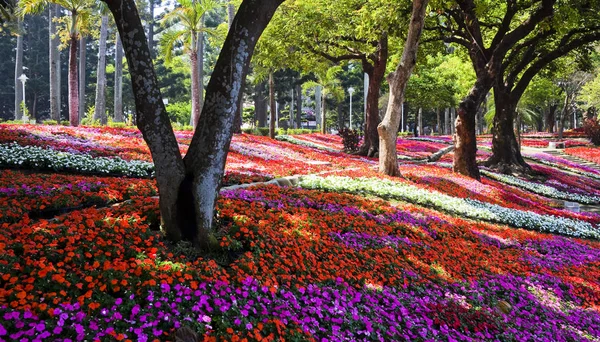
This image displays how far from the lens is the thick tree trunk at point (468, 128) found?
17.5 m

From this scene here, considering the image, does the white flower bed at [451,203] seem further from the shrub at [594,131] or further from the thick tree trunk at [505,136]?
the shrub at [594,131]

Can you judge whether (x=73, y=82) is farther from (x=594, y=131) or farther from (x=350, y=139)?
(x=594, y=131)

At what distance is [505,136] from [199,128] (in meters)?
22.2

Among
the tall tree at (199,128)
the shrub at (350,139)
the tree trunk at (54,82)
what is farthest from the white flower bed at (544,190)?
the tree trunk at (54,82)

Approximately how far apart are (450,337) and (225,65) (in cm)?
413

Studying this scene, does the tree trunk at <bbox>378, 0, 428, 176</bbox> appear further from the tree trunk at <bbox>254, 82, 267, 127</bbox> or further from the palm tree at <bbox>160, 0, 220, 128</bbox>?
the tree trunk at <bbox>254, 82, 267, 127</bbox>

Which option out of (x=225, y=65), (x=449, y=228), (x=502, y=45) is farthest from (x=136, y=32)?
(x=502, y=45)

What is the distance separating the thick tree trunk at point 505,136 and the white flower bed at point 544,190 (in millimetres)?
2201

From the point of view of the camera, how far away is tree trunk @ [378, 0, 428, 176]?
13.4 m

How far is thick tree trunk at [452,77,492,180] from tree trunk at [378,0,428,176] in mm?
4407

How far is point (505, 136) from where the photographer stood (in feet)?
78.3

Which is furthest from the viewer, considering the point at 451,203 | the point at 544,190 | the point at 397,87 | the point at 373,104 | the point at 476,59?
the point at 373,104

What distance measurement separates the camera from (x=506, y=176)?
2228 centimetres

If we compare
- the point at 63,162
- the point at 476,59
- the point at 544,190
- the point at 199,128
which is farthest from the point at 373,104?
the point at 199,128
